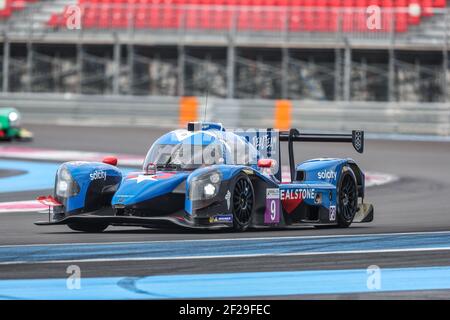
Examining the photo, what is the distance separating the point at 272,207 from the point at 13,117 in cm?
1539

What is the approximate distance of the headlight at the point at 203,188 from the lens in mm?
10938

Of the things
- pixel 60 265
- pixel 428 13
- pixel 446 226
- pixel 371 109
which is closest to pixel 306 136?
pixel 446 226

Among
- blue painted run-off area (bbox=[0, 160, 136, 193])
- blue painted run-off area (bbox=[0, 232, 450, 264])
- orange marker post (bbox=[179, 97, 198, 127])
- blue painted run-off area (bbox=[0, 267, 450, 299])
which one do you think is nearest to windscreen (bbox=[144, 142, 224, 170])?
blue painted run-off area (bbox=[0, 232, 450, 264])

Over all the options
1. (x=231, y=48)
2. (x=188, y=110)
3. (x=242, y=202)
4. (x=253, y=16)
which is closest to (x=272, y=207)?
(x=242, y=202)

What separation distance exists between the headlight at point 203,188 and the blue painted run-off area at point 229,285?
2.35 m

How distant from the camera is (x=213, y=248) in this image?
10055 millimetres

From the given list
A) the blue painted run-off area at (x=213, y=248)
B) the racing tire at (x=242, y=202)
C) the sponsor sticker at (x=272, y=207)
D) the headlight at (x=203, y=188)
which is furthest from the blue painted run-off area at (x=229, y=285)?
the sponsor sticker at (x=272, y=207)

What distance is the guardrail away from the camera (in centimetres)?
3028

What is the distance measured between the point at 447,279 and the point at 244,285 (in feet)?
4.74

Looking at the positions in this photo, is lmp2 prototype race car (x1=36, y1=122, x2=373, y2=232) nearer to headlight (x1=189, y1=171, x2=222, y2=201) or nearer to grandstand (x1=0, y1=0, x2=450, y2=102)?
headlight (x1=189, y1=171, x2=222, y2=201)

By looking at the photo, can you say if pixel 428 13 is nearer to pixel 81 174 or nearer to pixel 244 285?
pixel 81 174

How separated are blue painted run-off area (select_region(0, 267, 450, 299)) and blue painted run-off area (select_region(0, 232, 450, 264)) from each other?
3.76 feet

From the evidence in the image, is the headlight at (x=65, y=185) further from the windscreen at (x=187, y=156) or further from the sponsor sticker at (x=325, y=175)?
the sponsor sticker at (x=325, y=175)

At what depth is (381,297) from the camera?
7.52 metres
